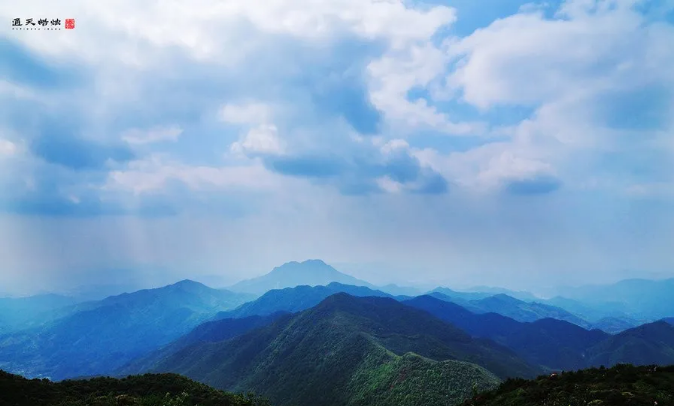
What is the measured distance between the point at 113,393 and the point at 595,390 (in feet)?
217

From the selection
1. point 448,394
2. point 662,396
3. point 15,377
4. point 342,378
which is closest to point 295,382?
point 342,378

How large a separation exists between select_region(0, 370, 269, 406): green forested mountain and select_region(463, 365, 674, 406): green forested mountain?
134 feet

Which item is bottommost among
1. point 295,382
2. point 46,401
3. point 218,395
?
point 295,382

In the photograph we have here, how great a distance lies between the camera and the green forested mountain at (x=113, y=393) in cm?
4869

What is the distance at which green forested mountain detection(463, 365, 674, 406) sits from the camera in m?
26.7

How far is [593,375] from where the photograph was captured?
34.1m

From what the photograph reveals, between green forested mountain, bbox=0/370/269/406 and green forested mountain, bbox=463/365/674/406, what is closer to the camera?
green forested mountain, bbox=463/365/674/406

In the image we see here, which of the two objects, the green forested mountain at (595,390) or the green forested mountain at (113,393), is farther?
the green forested mountain at (113,393)

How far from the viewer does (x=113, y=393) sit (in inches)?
2319

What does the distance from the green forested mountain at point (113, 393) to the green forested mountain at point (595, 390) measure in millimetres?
40760

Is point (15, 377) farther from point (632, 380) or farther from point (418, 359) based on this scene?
point (418, 359)

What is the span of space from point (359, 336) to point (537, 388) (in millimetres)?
173027

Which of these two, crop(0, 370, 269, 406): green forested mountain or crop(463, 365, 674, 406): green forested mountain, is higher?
crop(463, 365, 674, 406): green forested mountain

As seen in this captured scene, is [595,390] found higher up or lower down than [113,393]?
higher up
